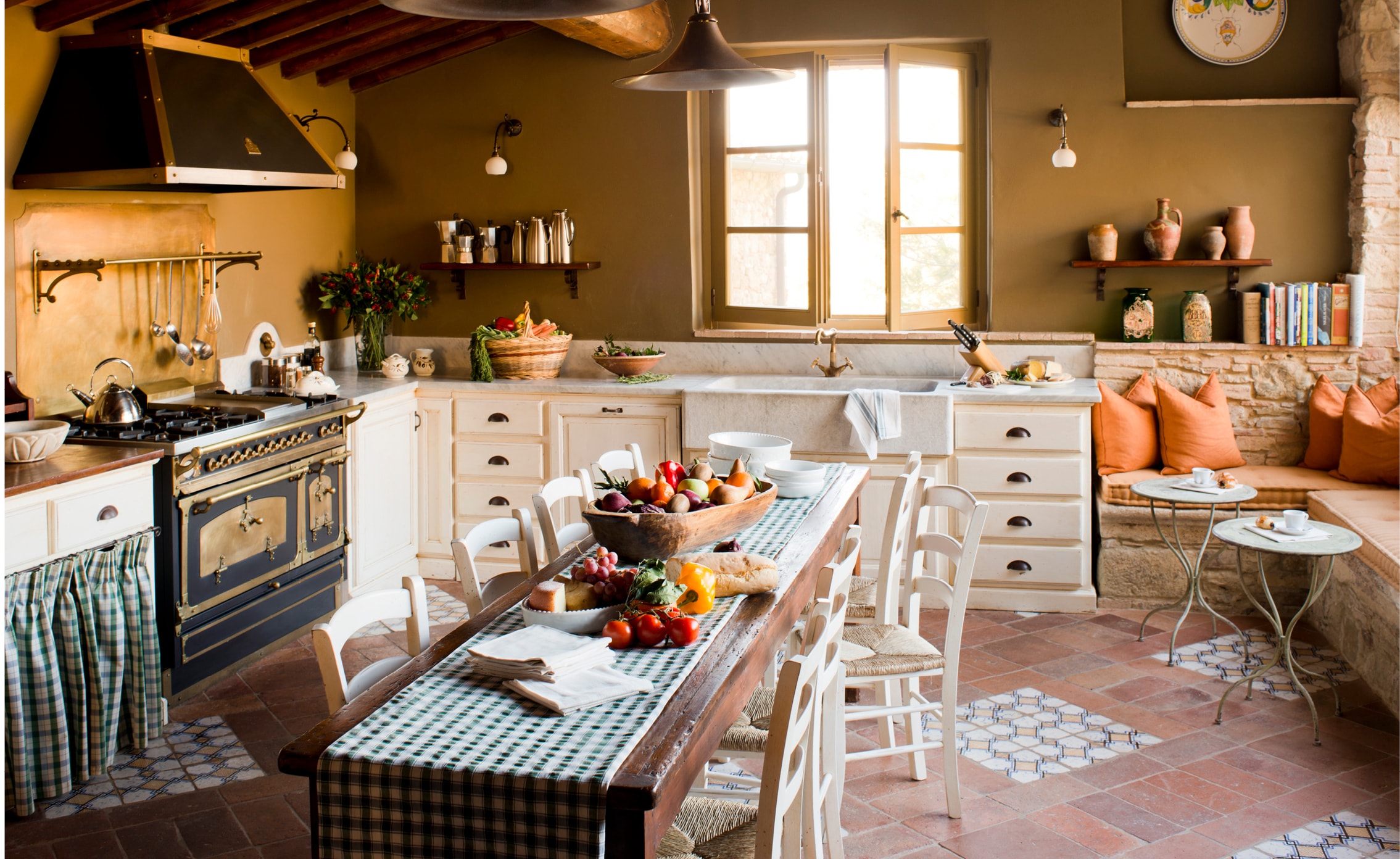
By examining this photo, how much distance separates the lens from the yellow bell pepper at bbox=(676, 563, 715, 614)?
2.65 metres

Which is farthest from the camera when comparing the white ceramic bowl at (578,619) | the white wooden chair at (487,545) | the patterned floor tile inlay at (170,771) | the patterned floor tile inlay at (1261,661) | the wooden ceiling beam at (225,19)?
the wooden ceiling beam at (225,19)

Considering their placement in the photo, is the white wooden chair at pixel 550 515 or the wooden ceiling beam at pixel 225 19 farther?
the wooden ceiling beam at pixel 225 19

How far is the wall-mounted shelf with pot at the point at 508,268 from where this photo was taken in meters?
6.35

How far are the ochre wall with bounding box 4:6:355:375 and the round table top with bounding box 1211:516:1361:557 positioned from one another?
4327 mm

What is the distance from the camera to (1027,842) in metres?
3.33

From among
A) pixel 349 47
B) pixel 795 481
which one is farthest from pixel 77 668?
pixel 349 47

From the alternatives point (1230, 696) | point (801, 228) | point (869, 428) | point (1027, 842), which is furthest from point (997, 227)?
point (1027, 842)

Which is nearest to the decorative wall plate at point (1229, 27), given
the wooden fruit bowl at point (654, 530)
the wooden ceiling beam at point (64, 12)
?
the wooden fruit bowl at point (654, 530)

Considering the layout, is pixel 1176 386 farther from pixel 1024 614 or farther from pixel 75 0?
pixel 75 0

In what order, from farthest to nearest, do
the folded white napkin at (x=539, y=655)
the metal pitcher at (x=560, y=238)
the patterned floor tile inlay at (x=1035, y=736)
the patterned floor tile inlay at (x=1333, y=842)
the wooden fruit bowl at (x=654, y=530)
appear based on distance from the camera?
the metal pitcher at (x=560, y=238) → the patterned floor tile inlay at (x=1035, y=736) → the patterned floor tile inlay at (x=1333, y=842) → the wooden fruit bowl at (x=654, y=530) → the folded white napkin at (x=539, y=655)

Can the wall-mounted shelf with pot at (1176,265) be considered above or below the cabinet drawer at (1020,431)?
above

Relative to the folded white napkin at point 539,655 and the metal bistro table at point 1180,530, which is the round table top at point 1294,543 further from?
the folded white napkin at point 539,655

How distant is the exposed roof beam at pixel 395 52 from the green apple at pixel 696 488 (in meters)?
3.74

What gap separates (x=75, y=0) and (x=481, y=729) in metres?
3.59
